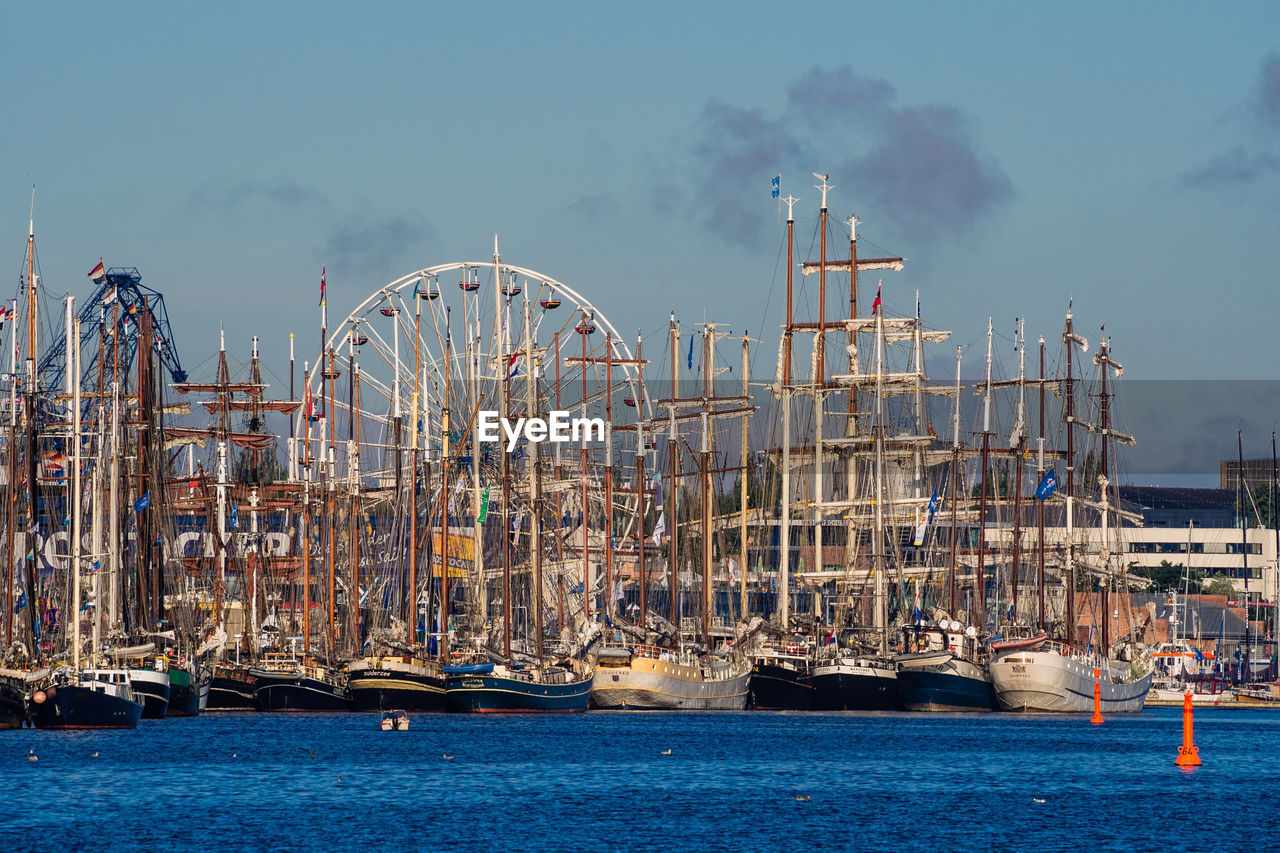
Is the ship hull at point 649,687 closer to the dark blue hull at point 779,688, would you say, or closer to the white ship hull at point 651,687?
the white ship hull at point 651,687

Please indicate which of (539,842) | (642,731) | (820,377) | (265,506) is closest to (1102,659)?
(820,377)

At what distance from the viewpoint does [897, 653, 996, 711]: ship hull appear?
123812mm

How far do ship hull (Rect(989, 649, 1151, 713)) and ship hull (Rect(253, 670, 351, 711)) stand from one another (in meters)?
41.6

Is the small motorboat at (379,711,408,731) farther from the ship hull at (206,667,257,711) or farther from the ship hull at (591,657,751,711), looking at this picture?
the ship hull at (206,667,257,711)

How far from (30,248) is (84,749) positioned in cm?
3045

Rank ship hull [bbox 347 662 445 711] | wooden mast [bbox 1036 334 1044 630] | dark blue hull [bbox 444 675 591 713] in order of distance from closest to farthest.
Result: dark blue hull [bbox 444 675 591 713], ship hull [bbox 347 662 445 711], wooden mast [bbox 1036 334 1044 630]

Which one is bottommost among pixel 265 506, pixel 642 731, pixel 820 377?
pixel 642 731

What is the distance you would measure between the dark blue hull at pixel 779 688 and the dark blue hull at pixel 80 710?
49703 mm

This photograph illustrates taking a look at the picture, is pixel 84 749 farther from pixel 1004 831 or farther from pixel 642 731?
pixel 1004 831

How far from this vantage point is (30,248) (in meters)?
99.6

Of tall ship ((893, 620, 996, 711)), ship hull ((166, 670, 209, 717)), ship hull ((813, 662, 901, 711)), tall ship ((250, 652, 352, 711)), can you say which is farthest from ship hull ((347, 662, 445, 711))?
tall ship ((893, 620, 996, 711))

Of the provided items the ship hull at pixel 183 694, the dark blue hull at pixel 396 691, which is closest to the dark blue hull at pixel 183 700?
the ship hull at pixel 183 694

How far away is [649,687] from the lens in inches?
4658

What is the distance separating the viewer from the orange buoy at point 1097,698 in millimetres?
123194
